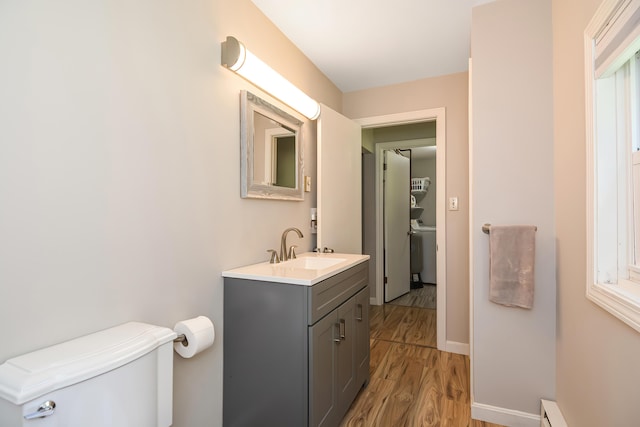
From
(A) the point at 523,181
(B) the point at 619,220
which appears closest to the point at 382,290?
(A) the point at 523,181

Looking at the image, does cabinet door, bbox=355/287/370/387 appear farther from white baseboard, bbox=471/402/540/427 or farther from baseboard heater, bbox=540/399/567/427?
baseboard heater, bbox=540/399/567/427

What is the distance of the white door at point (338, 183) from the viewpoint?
2205 mm

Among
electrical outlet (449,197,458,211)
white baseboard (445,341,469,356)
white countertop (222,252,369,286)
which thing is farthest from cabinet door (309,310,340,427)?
electrical outlet (449,197,458,211)

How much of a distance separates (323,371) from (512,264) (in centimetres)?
Result: 110

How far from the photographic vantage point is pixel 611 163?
1080 mm

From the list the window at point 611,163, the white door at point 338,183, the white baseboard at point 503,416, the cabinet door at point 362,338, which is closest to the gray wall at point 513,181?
the white baseboard at point 503,416

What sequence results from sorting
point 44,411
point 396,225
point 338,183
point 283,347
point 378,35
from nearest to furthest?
point 44,411 → point 283,347 → point 378,35 → point 338,183 → point 396,225

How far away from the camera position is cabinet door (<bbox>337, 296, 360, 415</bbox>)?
1.58 metres

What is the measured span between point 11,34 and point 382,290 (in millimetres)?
3606

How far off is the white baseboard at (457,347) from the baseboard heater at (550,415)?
892 mm

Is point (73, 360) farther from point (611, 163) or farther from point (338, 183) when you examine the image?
point (338, 183)

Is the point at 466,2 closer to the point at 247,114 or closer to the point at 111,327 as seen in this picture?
the point at 247,114

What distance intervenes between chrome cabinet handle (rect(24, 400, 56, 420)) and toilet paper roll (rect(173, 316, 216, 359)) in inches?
18.8

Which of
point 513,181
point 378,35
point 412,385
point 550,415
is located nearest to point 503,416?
point 550,415
